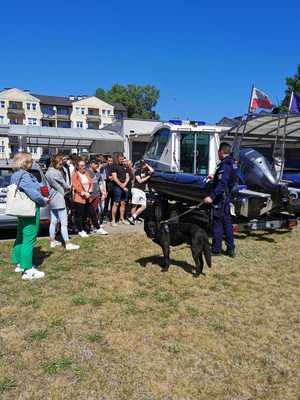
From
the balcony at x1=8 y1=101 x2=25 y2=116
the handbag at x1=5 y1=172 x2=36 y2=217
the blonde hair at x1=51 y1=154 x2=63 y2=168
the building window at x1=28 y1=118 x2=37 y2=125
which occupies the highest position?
the balcony at x1=8 y1=101 x2=25 y2=116

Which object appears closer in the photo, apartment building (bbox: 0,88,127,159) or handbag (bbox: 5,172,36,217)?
handbag (bbox: 5,172,36,217)

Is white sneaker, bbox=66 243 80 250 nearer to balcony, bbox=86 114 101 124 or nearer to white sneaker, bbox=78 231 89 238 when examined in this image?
white sneaker, bbox=78 231 89 238

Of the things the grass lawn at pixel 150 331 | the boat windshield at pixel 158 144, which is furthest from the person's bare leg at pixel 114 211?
the grass lawn at pixel 150 331

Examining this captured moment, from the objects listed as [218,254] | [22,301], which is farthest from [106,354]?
[218,254]

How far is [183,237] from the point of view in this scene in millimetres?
5281

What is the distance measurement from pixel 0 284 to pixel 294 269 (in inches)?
165

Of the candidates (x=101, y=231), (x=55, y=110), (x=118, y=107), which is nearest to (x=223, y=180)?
(x=101, y=231)

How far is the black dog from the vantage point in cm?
512

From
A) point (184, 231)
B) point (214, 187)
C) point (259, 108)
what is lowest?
point (184, 231)

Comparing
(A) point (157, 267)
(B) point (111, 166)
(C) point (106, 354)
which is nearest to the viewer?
(C) point (106, 354)

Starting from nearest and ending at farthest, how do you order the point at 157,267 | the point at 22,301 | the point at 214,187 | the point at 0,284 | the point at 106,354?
the point at 106,354
the point at 22,301
the point at 0,284
the point at 157,267
the point at 214,187

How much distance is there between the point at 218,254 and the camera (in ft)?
20.7

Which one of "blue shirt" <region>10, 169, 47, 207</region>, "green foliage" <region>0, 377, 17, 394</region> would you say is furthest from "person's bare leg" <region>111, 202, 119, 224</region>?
"green foliage" <region>0, 377, 17, 394</region>

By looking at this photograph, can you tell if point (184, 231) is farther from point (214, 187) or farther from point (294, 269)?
point (294, 269)
